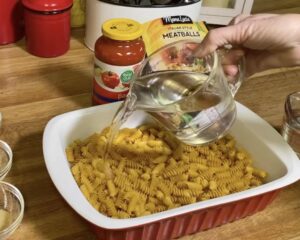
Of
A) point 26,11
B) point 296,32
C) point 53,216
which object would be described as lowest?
point 53,216

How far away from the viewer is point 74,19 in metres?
1.14

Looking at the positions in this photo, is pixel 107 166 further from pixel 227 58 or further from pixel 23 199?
pixel 227 58

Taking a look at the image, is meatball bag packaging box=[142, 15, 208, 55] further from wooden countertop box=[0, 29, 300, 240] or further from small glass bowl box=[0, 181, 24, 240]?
small glass bowl box=[0, 181, 24, 240]

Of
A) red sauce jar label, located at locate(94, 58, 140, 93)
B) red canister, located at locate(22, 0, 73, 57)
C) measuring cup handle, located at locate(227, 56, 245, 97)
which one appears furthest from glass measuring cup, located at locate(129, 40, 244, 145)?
red canister, located at locate(22, 0, 73, 57)

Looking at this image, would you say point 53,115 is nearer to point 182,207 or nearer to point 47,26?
point 47,26

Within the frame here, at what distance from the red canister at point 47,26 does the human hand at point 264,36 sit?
14.5 inches

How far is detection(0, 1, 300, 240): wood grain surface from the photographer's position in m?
0.74

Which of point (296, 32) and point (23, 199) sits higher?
point (296, 32)

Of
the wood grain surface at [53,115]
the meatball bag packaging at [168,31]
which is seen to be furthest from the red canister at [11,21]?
the meatball bag packaging at [168,31]

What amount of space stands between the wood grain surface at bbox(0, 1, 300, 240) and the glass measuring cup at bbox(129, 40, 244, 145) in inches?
6.4

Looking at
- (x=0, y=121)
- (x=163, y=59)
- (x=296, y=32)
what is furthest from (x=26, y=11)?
(x=296, y=32)

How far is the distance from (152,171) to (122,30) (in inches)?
9.2

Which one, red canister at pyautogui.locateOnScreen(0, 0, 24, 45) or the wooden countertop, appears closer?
the wooden countertop

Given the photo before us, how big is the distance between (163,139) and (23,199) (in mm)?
241
